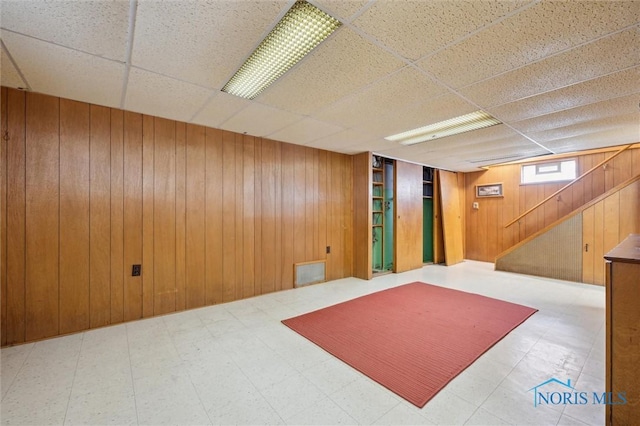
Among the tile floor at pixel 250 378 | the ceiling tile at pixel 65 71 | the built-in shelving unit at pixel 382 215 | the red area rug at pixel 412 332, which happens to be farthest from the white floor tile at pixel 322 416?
the built-in shelving unit at pixel 382 215

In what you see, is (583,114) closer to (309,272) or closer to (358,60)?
(358,60)

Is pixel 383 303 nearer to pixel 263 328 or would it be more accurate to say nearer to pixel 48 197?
pixel 263 328

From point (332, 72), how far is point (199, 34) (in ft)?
3.25

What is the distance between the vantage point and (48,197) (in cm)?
265

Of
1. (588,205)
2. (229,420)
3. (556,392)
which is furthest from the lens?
(588,205)

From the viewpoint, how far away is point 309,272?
4.64 metres

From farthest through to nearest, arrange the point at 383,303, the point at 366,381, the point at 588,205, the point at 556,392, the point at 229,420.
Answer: the point at 588,205
the point at 383,303
the point at 366,381
the point at 556,392
the point at 229,420

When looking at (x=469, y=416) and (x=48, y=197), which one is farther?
(x=48, y=197)

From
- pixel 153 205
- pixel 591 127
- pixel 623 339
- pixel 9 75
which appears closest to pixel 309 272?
pixel 153 205

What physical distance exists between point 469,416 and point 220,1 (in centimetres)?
287

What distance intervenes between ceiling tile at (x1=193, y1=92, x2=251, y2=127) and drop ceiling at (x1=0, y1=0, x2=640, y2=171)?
0.9 inches

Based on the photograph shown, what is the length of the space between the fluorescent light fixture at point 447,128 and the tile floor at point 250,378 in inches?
96.7

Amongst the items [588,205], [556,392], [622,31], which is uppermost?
[622,31]

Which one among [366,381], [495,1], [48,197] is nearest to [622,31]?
[495,1]
